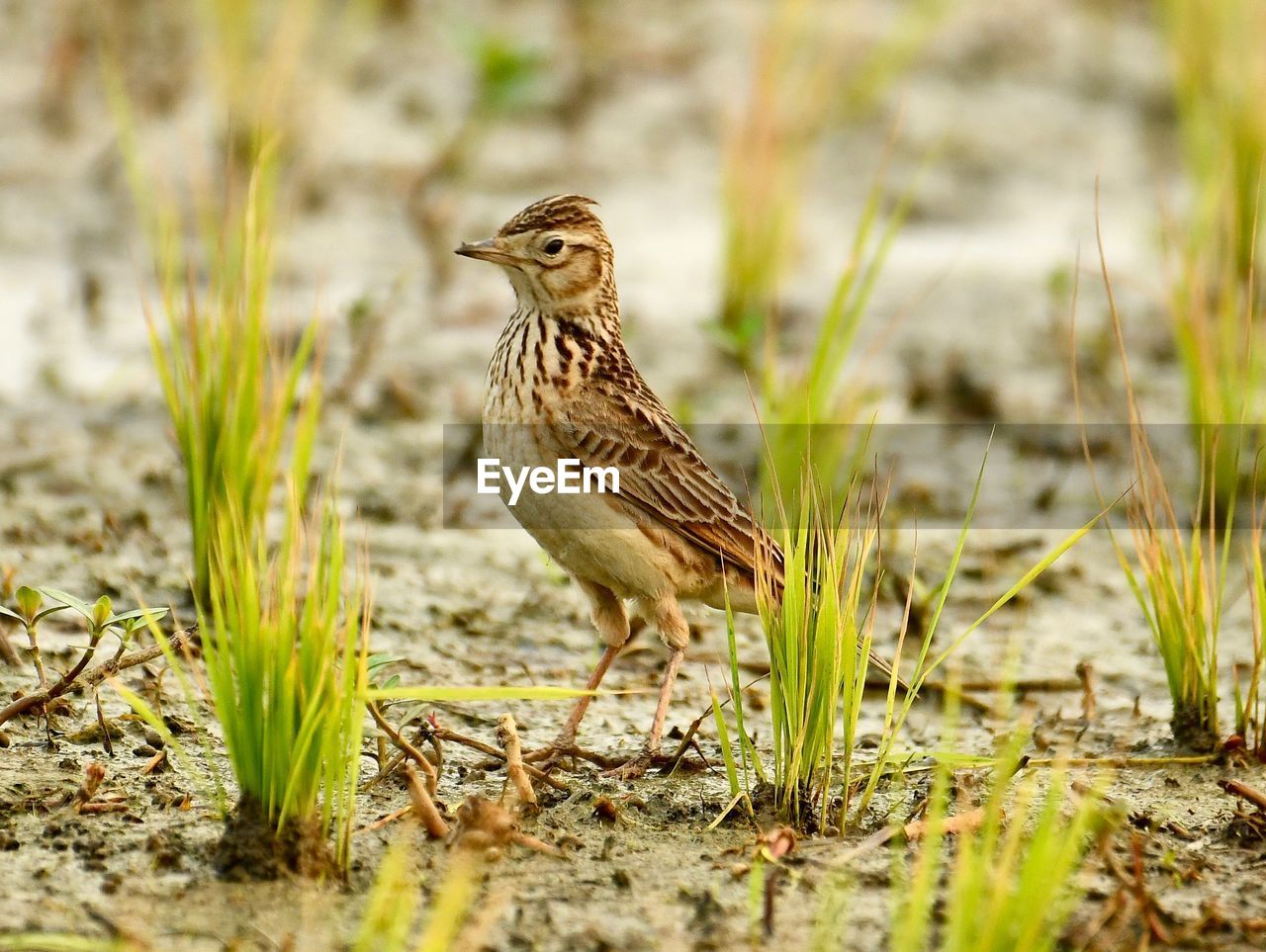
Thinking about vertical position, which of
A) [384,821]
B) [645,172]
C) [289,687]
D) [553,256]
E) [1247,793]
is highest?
[645,172]

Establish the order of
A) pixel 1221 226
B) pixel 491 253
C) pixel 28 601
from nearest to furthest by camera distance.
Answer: pixel 28 601, pixel 491 253, pixel 1221 226

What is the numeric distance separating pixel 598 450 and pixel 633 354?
3.82 m

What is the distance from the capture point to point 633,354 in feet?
28.3

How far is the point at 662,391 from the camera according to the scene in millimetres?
8148

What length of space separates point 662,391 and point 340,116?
3582mm

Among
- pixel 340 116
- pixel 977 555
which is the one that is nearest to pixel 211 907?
pixel 977 555

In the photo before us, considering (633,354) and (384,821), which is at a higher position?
(633,354)

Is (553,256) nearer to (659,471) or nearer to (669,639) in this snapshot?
(659,471)

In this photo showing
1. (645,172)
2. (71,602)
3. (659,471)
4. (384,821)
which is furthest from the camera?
(645,172)

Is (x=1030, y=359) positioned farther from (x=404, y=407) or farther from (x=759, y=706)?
(x=759, y=706)

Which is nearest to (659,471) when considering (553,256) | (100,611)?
(553,256)

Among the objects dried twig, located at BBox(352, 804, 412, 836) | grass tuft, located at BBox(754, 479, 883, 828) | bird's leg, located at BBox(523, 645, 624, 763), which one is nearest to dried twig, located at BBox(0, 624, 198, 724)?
dried twig, located at BBox(352, 804, 412, 836)

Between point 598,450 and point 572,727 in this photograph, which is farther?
point 598,450

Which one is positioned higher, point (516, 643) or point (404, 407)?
point (404, 407)
